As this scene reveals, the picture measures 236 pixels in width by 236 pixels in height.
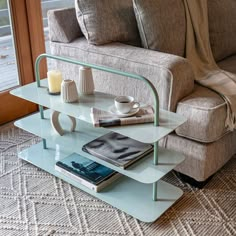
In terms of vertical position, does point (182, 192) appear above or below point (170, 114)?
below

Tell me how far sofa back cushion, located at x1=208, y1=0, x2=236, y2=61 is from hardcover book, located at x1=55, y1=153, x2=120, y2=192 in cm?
110

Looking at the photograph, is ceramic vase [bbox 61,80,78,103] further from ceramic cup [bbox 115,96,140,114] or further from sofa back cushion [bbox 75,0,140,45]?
sofa back cushion [bbox 75,0,140,45]

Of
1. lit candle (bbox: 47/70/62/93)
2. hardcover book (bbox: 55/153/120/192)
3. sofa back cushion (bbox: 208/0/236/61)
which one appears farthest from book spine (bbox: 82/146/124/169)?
sofa back cushion (bbox: 208/0/236/61)

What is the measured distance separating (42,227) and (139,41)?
115 cm

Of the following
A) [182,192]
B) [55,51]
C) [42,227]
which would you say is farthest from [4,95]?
[182,192]

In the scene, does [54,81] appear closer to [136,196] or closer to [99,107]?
[99,107]

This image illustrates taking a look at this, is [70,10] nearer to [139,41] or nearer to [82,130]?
[139,41]

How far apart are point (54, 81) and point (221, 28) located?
3.91 feet

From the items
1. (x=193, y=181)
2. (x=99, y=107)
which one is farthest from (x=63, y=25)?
(x=193, y=181)

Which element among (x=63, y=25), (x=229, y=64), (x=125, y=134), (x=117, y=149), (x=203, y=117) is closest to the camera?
(x=125, y=134)

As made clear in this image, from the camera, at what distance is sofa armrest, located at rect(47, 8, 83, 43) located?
217 centimetres

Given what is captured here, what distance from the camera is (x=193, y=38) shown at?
2242 mm

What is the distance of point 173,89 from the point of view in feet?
5.86

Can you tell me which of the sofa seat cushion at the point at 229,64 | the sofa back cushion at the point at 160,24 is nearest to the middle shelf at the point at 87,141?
the sofa back cushion at the point at 160,24
